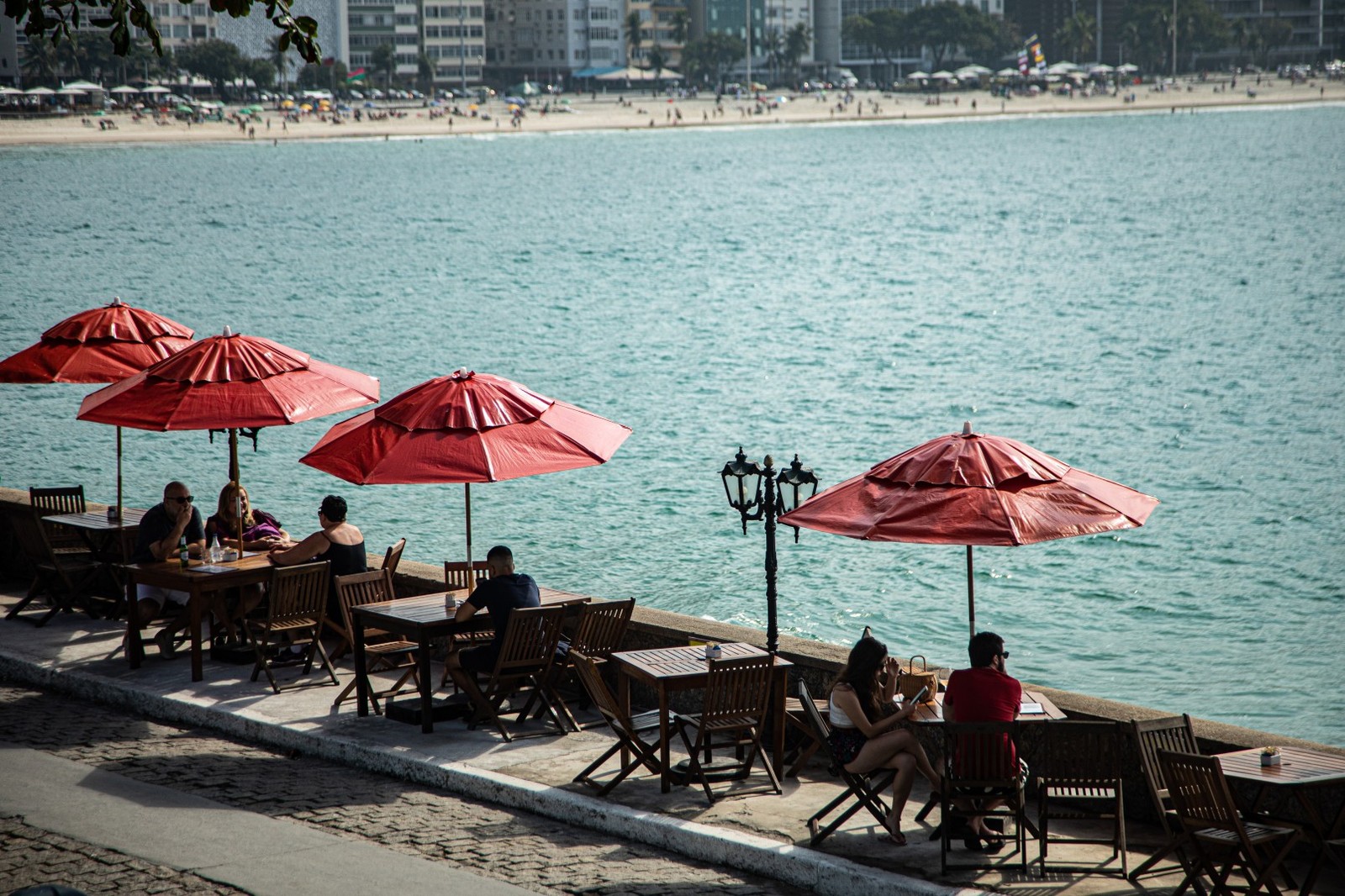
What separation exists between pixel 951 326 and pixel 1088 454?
23.7 meters

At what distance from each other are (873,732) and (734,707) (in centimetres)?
92

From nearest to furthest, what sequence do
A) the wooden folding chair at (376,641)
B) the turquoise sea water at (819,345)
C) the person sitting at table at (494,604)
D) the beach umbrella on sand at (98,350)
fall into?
the person sitting at table at (494,604) < the wooden folding chair at (376,641) < the beach umbrella on sand at (98,350) < the turquoise sea water at (819,345)

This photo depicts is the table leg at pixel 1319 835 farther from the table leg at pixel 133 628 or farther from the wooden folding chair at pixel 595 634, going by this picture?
→ the table leg at pixel 133 628

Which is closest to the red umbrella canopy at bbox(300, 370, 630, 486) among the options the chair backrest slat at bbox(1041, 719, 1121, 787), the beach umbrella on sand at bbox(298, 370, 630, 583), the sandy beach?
the beach umbrella on sand at bbox(298, 370, 630, 583)

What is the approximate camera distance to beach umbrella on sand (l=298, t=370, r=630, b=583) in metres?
10.0

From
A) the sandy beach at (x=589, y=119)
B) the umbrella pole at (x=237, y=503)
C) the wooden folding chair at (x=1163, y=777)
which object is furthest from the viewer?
the sandy beach at (x=589, y=119)

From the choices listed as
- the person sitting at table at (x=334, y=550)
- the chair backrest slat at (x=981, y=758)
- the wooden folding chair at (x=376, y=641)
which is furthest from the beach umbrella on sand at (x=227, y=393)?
the chair backrest slat at (x=981, y=758)

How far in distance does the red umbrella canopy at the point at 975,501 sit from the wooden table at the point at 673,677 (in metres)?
0.97

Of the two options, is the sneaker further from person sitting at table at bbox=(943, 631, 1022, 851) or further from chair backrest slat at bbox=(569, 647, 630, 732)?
person sitting at table at bbox=(943, 631, 1022, 851)

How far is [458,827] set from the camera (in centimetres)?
822

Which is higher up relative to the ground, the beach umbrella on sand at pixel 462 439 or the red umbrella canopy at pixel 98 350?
the red umbrella canopy at pixel 98 350

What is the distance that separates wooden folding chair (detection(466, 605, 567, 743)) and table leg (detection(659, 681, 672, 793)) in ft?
4.03

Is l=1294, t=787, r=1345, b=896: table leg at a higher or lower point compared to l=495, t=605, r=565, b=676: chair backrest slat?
lower

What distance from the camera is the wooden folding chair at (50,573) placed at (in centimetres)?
1252
